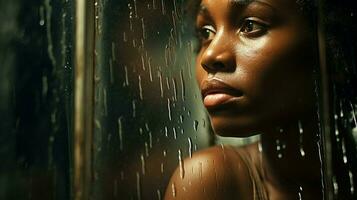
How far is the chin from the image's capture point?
4.06ft

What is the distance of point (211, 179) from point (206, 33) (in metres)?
0.38

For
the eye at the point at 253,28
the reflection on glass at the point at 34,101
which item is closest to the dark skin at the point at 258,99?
the eye at the point at 253,28

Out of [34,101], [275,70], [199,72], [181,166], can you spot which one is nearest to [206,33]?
[199,72]

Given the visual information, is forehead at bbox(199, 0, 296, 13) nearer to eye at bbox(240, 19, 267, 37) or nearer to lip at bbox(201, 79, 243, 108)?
eye at bbox(240, 19, 267, 37)

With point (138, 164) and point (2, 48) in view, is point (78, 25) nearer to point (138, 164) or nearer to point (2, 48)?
point (2, 48)

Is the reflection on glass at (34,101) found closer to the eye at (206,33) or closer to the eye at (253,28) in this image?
the eye at (206,33)

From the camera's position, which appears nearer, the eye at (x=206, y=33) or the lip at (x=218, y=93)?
the lip at (x=218, y=93)

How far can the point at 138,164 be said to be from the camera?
1347mm

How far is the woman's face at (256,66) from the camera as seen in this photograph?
1239mm

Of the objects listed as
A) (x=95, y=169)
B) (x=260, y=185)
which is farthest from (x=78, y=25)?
(x=260, y=185)

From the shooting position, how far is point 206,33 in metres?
1.37

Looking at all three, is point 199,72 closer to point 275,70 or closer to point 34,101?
point 275,70

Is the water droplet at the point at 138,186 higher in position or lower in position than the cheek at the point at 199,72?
lower

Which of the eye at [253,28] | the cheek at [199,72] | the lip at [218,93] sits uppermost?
the eye at [253,28]
